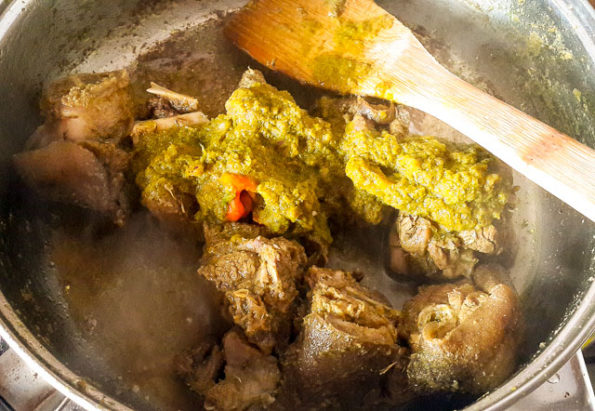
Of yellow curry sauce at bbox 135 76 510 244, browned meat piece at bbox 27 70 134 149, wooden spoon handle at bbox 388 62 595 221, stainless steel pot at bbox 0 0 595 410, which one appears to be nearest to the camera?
stainless steel pot at bbox 0 0 595 410

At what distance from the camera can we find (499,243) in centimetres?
230

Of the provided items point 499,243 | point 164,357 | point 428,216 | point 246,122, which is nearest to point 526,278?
point 499,243

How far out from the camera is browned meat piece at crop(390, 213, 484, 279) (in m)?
2.18

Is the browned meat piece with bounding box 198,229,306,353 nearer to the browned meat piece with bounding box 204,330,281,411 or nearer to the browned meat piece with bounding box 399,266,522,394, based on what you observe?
the browned meat piece with bounding box 204,330,281,411

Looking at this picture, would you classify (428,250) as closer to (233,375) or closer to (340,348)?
(340,348)

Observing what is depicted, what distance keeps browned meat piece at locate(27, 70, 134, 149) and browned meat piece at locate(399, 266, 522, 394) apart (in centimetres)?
154

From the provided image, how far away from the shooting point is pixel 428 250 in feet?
7.23

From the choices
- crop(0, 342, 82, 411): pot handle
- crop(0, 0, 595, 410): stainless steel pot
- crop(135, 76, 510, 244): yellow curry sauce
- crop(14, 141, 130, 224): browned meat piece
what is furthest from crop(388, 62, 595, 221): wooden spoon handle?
crop(0, 342, 82, 411): pot handle

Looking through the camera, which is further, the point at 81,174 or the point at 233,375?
the point at 81,174


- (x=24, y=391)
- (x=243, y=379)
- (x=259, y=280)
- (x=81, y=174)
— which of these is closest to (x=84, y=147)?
(x=81, y=174)

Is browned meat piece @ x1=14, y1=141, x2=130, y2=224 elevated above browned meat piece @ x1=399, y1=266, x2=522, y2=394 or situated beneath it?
situated beneath

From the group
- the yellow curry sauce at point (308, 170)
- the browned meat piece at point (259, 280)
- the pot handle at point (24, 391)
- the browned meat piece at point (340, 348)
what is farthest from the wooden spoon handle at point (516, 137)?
the pot handle at point (24, 391)

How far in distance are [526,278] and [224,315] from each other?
1413 millimetres

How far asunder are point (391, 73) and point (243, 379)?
1546 millimetres
